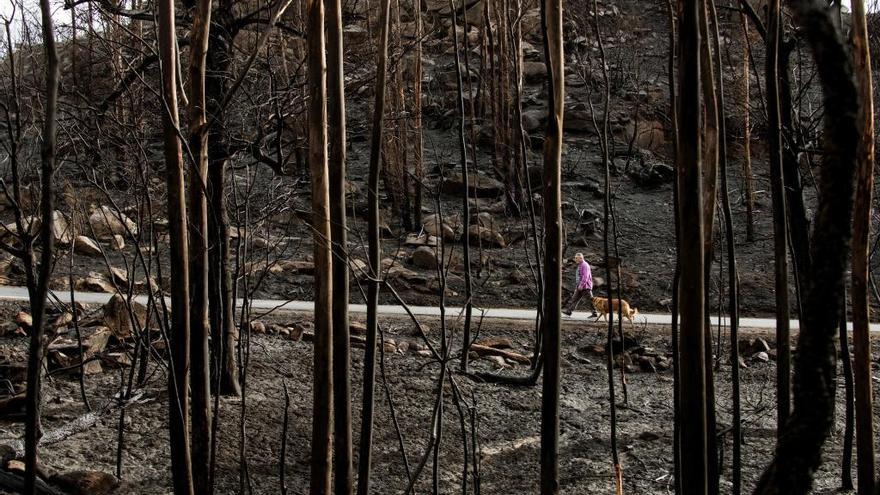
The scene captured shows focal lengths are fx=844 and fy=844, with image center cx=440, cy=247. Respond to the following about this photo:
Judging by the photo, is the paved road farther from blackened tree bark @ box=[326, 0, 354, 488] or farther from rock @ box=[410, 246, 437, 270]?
blackened tree bark @ box=[326, 0, 354, 488]

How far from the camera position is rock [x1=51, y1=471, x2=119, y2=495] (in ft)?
27.1

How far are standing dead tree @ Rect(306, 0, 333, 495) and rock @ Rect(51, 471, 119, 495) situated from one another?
9.73 feet

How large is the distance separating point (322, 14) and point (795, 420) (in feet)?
17.1

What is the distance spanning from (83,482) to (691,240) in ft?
22.4

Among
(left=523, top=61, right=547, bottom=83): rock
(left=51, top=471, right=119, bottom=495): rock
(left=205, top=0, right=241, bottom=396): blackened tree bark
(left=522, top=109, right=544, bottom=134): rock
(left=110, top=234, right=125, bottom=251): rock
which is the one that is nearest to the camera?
(left=51, top=471, right=119, bottom=495): rock

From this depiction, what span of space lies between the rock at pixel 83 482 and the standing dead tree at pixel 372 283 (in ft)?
9.50

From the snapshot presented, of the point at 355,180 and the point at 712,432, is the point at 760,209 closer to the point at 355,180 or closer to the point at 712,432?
the point at 355,180

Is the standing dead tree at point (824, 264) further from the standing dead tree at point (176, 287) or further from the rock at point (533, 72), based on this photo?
the rock at point (533, 72)

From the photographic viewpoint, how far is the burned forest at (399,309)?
4023 mm

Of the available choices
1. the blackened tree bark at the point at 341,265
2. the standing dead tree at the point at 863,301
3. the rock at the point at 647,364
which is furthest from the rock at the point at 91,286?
the standing dead tree at the point at 863,301

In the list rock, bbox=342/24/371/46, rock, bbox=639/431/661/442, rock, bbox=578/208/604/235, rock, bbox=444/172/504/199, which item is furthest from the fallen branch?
rock, bbox=342/24/371/46

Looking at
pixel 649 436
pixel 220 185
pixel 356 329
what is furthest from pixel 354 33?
pixel 649 436

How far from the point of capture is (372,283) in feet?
23.2

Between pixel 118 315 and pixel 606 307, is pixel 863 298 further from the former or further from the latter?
pixel 118 315
